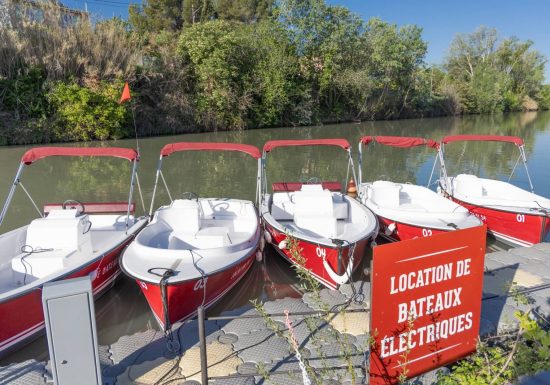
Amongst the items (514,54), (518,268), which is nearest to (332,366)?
(518,268)

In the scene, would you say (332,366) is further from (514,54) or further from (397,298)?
(514,54)

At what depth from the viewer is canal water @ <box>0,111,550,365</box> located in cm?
604

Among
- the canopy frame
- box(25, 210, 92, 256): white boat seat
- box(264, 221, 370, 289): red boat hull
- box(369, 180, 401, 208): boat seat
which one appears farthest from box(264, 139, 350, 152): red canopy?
box(25, 210, 92, 256): white boat seat

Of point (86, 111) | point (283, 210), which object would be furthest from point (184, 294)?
point (86, 111)

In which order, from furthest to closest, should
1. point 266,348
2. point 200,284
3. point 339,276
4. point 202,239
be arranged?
point 202,239 < point 339,276 < point 200,284 < point 266,348

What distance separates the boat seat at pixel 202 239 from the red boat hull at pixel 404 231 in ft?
10.7

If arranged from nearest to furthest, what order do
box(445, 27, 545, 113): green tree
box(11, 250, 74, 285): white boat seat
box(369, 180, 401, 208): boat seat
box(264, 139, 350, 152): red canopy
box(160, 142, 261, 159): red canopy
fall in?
box(11, 250, 74, 285): white boat seat → box(160, 142, 261, 159): red canopy → box(264, 139, 350, 152): red canopy → box(369, 180, 401, 208): boat seat → box(445, 27, 545, 113): green tree

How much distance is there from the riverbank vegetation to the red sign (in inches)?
894

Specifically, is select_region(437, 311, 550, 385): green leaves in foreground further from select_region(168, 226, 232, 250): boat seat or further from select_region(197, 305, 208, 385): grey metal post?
select_region(168, 226, 232, 250): boat seat

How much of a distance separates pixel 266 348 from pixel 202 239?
2886 mm

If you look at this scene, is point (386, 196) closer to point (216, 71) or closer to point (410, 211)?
point (410, 211)

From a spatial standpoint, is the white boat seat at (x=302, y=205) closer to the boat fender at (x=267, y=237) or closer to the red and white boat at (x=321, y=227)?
the red and white boat at (x=321, y=227)

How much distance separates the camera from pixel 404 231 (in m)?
7.57

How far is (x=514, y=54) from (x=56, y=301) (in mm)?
70469
